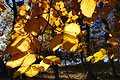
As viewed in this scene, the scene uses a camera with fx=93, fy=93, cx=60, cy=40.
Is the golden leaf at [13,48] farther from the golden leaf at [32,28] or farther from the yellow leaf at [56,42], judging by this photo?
the yellow leaf at [56,42]

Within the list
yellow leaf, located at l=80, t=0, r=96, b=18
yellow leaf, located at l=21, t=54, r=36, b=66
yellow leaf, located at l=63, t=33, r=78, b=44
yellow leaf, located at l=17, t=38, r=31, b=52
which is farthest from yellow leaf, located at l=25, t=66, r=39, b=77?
yellow leaf, located at l=80, t=0, r=96, b=18

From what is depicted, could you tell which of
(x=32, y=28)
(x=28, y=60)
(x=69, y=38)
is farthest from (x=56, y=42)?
(x=28, y=60)

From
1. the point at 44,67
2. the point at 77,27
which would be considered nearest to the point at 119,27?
the point at 77,27

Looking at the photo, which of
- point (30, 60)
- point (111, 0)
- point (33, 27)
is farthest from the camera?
point (111, 0)

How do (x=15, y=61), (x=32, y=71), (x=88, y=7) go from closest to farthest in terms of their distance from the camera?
(x=88, y=7) < (x=15, y=61) < (x=32, y=71)

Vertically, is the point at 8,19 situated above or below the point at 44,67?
above

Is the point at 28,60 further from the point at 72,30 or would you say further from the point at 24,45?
the point at 72,30

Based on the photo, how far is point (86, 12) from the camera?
1.58 feet

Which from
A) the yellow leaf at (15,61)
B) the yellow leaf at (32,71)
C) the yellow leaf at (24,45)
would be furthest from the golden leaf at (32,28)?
the yellow leaf at (32,71)

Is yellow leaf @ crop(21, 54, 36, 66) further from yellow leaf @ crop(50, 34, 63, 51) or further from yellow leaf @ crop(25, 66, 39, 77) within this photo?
yellow leaf @ crop(50, 34, 63, 51)

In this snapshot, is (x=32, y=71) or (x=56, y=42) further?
(x=32, y=71)

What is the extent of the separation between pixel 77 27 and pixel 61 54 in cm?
731

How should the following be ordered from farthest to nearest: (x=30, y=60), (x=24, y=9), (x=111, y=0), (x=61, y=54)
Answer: (x=61, y=54) → (x=24, y=9) → (x=111, y=0) → (x=30, y=60)

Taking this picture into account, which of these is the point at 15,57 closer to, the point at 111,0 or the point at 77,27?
the point at 77,27
